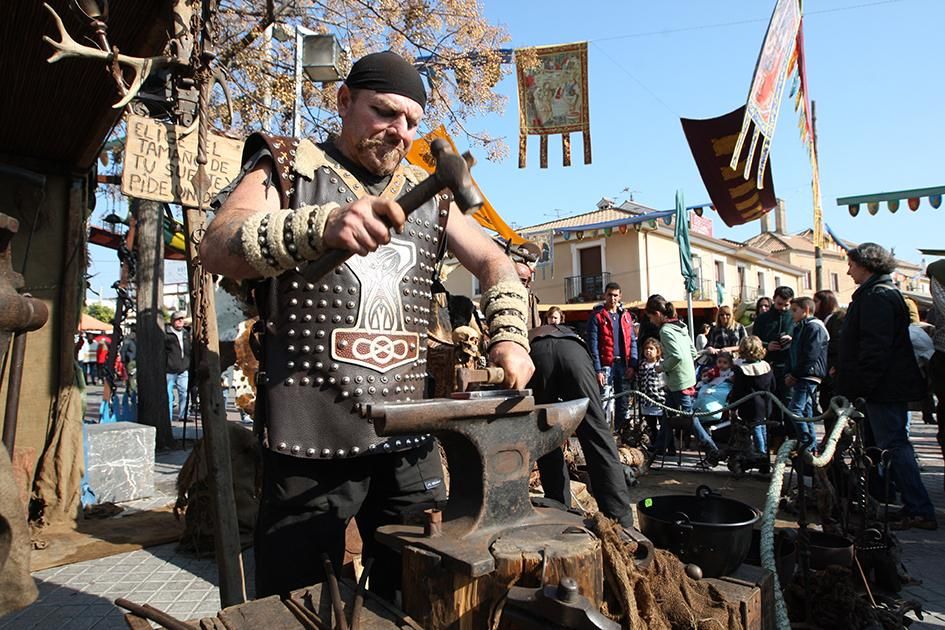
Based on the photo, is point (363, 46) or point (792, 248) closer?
point (363, 46)

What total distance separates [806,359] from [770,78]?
16.7 feet

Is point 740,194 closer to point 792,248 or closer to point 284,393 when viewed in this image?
point 284,393

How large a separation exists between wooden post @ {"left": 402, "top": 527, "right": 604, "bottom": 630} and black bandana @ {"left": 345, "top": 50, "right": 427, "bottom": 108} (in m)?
1.27

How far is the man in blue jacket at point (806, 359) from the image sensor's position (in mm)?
6016

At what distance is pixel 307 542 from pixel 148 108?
3547 millimetres

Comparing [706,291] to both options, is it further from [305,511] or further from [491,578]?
[491,578]

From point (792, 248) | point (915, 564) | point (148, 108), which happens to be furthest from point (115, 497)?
point (792, 248)

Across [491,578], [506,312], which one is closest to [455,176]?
[506,312]

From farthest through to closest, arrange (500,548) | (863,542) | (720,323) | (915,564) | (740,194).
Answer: (740,194), (720,323), (915,564), (863,542), (500,548)

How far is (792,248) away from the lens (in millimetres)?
41812

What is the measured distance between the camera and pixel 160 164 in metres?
2.81

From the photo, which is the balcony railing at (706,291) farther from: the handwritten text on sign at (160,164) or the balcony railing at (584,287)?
the handwritten text on sign at (160,164)

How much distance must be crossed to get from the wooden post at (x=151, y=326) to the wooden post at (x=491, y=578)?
7.37m

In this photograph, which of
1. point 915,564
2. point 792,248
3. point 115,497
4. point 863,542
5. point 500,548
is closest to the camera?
point 500,548
